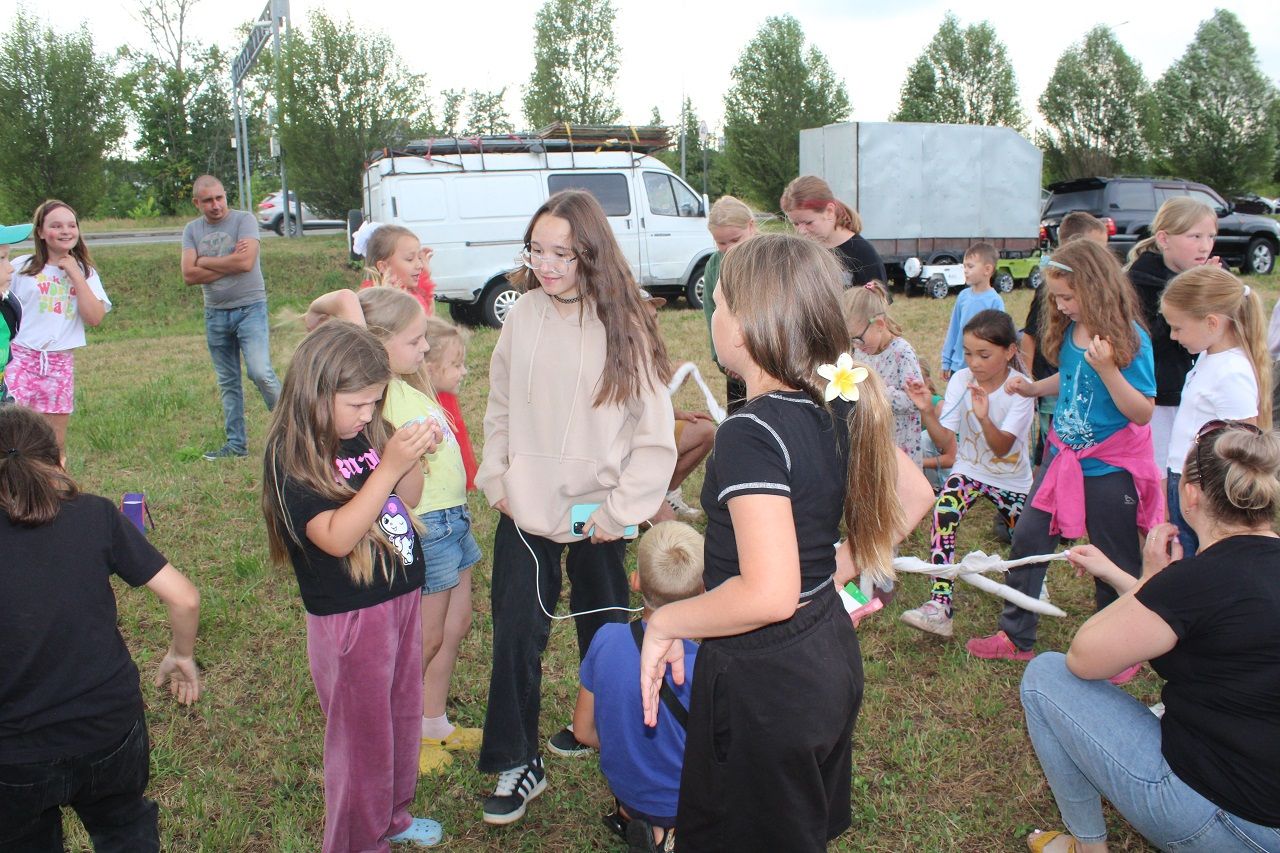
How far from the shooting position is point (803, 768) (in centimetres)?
178

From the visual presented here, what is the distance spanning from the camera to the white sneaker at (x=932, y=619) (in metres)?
3.94

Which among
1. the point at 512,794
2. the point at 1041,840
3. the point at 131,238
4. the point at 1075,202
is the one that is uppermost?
the point at 131,238

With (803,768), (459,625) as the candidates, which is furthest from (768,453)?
(459,625)

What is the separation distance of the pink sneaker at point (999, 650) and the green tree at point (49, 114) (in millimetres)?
20426

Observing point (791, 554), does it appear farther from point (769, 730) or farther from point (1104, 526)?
point (1104, 526)

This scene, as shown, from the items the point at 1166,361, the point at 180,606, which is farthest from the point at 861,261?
the point at 180,606

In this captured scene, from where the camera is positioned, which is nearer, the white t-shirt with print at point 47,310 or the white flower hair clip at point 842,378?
the white flower hair clip at point 842,378

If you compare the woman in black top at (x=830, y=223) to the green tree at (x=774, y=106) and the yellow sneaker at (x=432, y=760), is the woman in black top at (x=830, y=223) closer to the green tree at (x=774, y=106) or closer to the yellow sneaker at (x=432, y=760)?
the yellow sneaker at (x=432, y=760)

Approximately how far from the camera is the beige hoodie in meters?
2.73

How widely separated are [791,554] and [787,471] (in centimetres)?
16

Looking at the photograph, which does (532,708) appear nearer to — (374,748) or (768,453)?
(374,748)

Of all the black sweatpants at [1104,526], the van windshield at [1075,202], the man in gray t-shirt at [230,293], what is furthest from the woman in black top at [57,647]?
the van windshield at [1075,202]

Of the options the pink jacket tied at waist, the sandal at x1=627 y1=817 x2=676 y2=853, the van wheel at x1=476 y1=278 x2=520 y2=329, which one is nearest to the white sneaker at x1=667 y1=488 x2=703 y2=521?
the pink jacket tied at waist

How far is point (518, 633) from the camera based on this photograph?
2.76 metres
